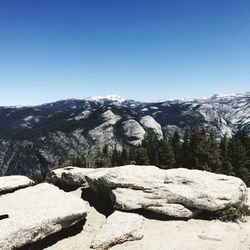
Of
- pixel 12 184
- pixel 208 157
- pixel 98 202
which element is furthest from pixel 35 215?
pixel 208 157

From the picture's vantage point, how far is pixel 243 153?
91.0 m

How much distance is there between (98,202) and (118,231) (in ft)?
29.4

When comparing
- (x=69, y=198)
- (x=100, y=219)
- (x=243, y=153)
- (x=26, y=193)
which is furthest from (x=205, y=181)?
(x=243, y=153)

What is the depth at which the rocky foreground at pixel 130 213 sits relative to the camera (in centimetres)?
2089

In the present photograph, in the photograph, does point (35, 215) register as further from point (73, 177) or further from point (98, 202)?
point (73, 177)

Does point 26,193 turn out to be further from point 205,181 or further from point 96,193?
point 205,181

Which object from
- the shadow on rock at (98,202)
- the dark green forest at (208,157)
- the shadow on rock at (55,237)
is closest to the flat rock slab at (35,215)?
the shadow on rock at (55,237)

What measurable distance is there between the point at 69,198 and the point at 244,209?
52.1ft

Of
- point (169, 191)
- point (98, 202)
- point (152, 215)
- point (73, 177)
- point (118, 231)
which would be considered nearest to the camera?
point (118, 231)

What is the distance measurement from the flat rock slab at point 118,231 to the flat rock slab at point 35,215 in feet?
7.66

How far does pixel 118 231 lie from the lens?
Answer: 2209cm

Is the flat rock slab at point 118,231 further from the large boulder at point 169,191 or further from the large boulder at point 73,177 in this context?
the large boulder at point 73,177

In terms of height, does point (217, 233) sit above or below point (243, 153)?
above

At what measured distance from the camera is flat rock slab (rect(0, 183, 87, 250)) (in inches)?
740
